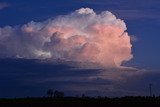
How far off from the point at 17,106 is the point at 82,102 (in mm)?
17198

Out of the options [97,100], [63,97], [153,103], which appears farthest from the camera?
[63,97]

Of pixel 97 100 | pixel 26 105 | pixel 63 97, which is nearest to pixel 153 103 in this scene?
pixel 97 100

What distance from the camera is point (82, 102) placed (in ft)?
480

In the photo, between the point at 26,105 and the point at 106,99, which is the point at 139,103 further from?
the point at 26,105

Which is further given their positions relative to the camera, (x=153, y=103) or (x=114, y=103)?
(x=114, y=103)

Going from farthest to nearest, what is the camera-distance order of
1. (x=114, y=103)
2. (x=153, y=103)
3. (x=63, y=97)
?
(x=63, y=97) < (x=114, y=103) < (x=153, y=103)

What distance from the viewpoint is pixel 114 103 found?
5443 inches

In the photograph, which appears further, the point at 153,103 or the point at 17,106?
the point at 17,106

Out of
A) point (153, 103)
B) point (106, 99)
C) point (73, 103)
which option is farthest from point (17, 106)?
point (153, 103)

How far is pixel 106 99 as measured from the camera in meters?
151

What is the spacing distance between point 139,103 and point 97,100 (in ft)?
59.2

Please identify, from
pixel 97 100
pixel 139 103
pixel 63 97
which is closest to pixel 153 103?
pixel 139 103

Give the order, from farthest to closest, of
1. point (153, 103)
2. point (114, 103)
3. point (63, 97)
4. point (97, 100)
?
point (63, 97)
point (97, 100)
point (114, 103)
point (153, 103)

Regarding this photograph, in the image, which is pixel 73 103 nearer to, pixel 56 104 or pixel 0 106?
pixel 56 104
